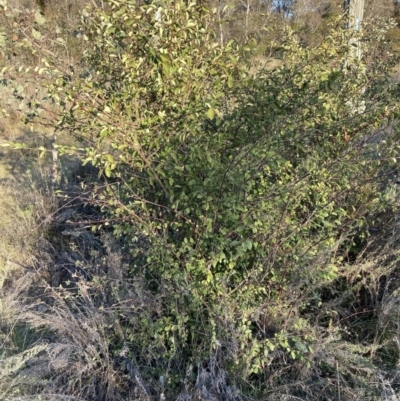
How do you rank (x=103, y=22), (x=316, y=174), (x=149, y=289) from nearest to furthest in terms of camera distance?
(x=103, y=22)
(x=316, y=174)
(x=149, y=289)

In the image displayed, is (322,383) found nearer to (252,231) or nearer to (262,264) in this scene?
(262,264)

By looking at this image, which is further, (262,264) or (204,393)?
(262,264)

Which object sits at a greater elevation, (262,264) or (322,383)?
(262,264)

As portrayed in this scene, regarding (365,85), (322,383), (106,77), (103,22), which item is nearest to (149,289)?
(322,383)

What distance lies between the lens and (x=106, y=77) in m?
2.07

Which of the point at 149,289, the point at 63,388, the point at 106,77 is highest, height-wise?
the point at 106,77

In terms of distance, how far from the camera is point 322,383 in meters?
1.96

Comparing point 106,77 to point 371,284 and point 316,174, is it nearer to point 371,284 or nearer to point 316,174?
point 316,174

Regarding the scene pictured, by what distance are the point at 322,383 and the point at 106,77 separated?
6.41 feet

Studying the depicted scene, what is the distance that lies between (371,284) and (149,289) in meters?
1.36

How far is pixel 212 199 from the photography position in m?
1.92

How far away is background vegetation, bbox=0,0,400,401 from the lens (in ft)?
5.70

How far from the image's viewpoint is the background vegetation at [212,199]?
174cm

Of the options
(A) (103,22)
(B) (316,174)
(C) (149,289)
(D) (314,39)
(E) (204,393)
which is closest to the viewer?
(A) (103,22)
